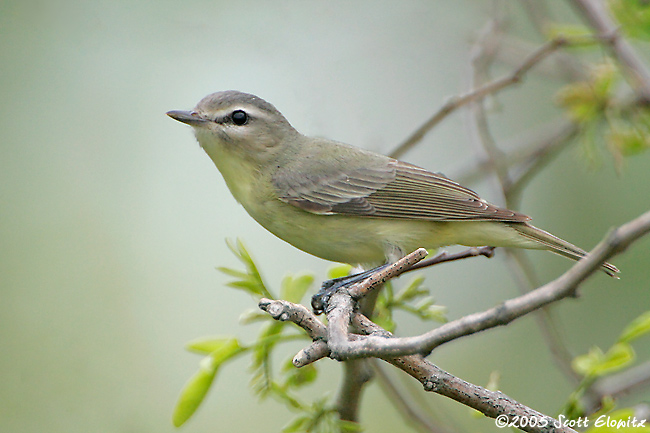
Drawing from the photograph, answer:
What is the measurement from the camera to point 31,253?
5.79 meters

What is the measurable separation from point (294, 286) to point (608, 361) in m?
1.14

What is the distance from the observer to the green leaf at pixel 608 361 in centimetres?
172

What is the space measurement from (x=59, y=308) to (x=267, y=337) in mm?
4014

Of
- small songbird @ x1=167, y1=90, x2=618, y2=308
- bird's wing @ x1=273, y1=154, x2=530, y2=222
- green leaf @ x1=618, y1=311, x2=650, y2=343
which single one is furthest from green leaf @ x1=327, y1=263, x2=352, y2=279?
green leaf @ x1=618, y1=311, x2=650, y2=343

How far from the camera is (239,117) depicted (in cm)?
351

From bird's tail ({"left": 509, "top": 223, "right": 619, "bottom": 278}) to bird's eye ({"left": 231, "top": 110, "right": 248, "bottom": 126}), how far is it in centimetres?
161

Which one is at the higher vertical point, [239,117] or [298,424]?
[239,117]

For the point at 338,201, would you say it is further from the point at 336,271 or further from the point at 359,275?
the point at 336,271

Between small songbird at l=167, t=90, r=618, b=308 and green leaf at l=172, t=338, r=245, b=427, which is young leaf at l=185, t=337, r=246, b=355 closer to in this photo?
green leaf at l=172, t=338, r=245, b=427

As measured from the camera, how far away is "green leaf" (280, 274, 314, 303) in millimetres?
2410

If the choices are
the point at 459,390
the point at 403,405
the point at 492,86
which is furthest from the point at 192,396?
the point at 492,86

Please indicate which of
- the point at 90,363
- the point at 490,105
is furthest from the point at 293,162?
the point at 90,363

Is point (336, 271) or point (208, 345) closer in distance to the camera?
point (208, 345)

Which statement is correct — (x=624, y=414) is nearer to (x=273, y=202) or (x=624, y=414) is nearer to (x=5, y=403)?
(x=273, y=202)
